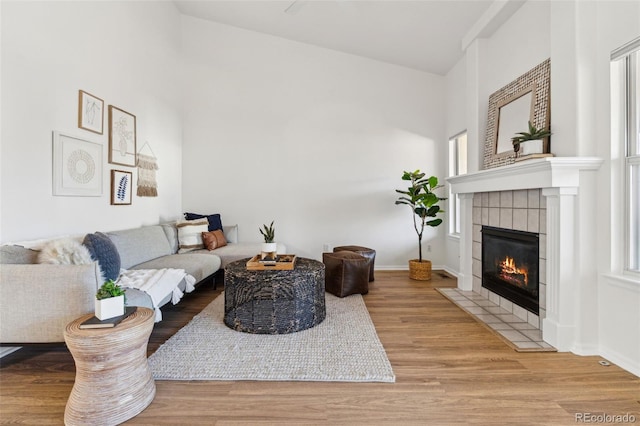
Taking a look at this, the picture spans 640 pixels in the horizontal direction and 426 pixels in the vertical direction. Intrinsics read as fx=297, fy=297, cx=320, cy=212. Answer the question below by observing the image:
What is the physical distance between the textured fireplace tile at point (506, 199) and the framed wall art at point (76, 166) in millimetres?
4220

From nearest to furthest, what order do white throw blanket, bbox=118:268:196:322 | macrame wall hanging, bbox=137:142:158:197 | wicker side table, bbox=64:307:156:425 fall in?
wicker side table, bbox=64:307:156:425, white throw blanket, bbox=118:268:196:322, macrame wall hanging, bbox=137:142:158:197

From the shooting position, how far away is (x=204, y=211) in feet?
16.1

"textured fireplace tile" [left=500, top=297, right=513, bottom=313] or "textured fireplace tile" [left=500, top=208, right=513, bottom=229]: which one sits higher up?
"textured fireplace tile" [left=500, top=208, right=513, bottom=229]

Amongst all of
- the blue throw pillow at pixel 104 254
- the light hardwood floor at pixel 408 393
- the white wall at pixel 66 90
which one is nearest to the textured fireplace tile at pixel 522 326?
the light hardwood floor at pixel 408 393

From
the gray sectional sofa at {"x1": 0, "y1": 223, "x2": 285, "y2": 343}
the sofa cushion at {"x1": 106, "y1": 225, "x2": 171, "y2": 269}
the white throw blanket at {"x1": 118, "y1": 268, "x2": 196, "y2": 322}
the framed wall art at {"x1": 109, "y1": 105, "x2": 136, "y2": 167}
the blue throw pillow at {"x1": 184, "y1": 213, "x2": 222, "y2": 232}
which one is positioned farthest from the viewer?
the blue throw pillow at {"x1": 184, "y1": 213, "x2": 222, "y2": 232}

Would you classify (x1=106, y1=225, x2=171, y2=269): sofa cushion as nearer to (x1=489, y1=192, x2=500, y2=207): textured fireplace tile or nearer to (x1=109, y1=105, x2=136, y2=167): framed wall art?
(x1=109, y1=105, x2=136, y2=167): framed wall art

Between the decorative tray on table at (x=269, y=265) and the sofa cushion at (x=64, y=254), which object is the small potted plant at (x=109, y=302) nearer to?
the sofa cushion at (x=64, y=254)

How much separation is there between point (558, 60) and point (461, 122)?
6.75ft

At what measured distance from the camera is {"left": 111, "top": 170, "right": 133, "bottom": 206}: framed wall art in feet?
11.2

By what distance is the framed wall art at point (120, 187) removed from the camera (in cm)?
341

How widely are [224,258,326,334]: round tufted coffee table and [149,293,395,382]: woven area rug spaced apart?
2.9 inches

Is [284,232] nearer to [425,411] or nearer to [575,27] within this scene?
[425,411]

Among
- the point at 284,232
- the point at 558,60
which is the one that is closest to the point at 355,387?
the point at 558,60

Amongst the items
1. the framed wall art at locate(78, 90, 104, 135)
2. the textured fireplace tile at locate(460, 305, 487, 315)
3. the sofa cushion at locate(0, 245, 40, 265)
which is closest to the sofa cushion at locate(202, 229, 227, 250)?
the framed wall art at locate(78, 90, 104, 135)
